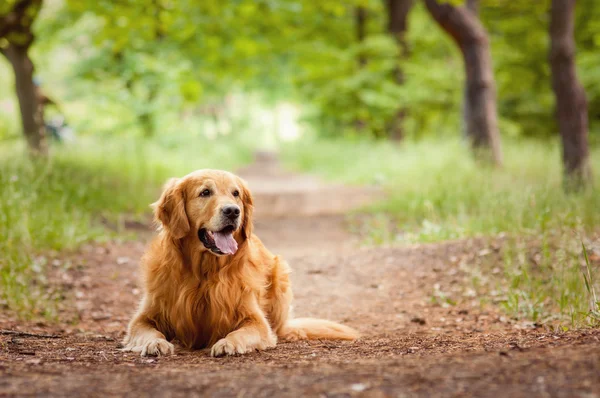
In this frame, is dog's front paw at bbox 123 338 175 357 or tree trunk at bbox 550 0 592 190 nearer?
dog's front paw at bbox 123 338 175 357

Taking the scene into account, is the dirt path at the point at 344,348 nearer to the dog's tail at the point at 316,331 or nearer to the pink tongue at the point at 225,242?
the dog's tail at the point at 316,331

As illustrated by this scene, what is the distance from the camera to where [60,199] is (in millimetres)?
7473

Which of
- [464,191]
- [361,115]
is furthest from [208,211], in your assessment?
[361,115]

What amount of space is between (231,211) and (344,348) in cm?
107

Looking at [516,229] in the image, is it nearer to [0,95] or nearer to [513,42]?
[513,42]

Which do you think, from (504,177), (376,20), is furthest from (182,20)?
(376,20)

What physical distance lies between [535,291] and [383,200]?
5805 millimetres

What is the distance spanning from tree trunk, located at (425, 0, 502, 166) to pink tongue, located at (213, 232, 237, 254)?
8.15 metres

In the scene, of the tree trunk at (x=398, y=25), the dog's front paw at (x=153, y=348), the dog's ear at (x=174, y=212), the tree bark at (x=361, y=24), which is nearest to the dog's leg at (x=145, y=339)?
the dog's front paw at (x=153, y=348)

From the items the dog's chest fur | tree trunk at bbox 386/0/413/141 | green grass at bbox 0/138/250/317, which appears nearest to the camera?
the dog's chest fur

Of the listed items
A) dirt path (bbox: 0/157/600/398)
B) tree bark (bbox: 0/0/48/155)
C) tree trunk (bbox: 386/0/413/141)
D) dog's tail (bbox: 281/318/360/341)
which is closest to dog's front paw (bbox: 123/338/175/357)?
dirt path (bbox: 0/157/600/398)

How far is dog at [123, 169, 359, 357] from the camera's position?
12.3 ft

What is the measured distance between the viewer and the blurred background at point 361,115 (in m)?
5.99

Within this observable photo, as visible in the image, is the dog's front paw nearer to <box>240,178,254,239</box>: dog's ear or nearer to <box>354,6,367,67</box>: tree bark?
<box>240,178,254,239</box>: dog's ear
